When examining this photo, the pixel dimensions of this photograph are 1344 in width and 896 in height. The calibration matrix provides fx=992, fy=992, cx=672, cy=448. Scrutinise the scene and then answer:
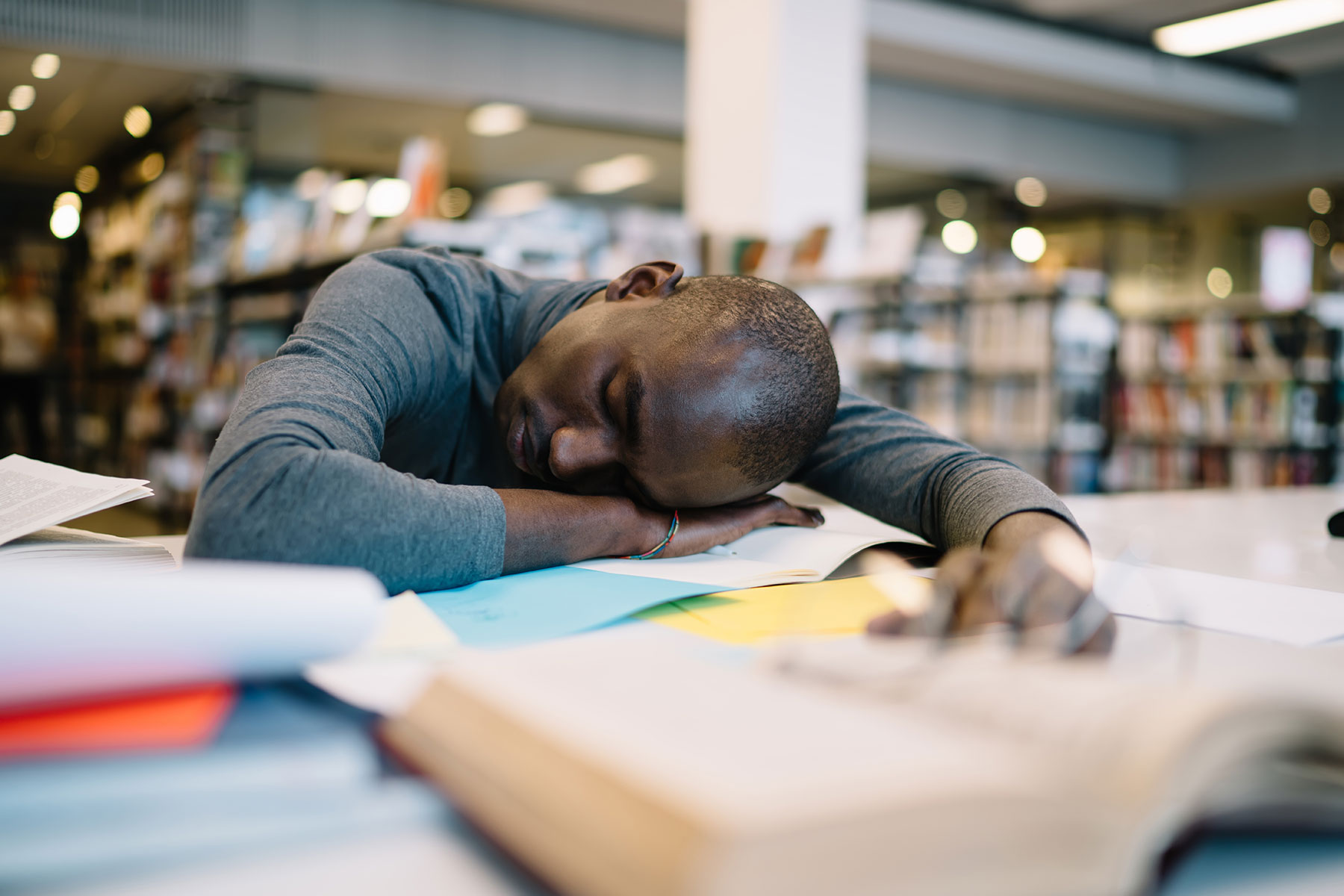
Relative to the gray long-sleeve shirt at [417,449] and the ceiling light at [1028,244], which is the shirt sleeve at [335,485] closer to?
the gray long-sleeve shirt at [417,449]

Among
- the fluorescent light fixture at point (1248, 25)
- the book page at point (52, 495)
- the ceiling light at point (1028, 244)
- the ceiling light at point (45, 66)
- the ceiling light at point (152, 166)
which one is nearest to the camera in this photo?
the book page at point (52, 495)

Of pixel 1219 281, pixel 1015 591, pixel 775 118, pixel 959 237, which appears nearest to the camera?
pixel 1015 591

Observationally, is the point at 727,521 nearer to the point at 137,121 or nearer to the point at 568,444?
the point at 568,444

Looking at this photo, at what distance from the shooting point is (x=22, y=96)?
6098 millimetres

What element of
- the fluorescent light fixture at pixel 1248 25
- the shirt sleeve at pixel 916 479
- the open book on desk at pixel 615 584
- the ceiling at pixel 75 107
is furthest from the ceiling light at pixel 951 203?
the open book on desk at pixel 615 584

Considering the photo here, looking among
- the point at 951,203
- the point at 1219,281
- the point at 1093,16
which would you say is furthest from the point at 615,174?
the point at 1219,281

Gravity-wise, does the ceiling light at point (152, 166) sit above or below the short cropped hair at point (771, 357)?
above

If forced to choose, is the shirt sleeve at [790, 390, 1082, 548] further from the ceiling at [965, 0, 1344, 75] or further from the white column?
the ceiling at [965, 0, 1344, 75]

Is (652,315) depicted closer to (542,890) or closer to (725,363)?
(725,363)

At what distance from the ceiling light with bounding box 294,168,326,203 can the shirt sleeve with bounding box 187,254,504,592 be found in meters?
3.50

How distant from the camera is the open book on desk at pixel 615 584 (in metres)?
0.68

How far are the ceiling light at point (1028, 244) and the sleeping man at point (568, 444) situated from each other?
887cm

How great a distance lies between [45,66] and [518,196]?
10.7 ft

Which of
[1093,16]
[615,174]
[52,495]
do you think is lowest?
[52,495]
